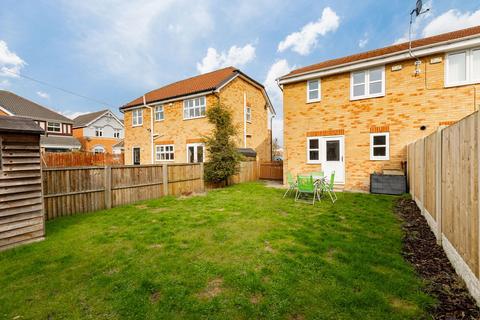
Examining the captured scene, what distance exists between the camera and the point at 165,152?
18.5 meters

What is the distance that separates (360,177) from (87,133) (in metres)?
40.0

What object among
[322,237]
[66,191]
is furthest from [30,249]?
[322,237]

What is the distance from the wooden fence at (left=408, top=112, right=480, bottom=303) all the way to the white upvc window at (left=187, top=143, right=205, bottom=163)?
13360 millimetres

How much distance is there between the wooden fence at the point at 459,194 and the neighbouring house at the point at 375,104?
6.25 metres

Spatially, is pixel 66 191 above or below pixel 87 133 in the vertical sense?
below

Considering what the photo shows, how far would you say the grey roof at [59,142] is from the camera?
29.4 m

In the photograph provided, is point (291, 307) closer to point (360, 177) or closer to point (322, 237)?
point (322, 237)

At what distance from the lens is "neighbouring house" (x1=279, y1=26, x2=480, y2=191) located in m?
9.18

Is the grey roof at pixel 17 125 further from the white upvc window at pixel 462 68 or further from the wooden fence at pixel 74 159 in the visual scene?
the wooden fence at pixel 74 159

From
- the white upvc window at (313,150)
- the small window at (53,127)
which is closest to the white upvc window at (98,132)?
the small window at (53,127)

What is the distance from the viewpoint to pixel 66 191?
6.74 meters

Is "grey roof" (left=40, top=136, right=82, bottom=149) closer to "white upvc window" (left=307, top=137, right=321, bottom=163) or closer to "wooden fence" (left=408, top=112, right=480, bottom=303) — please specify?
"white upvc window" (left=307, top=137, right=321, bottom=163)

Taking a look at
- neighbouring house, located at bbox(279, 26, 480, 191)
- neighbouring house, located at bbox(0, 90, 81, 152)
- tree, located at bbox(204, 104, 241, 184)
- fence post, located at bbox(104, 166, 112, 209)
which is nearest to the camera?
fence post, located at bbox(104, 166, 112, 209)

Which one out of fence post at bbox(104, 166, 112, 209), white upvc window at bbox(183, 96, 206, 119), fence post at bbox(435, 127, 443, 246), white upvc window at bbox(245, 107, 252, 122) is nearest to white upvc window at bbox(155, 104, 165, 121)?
white upvc window at bbox(183, 96, 206, 119)
